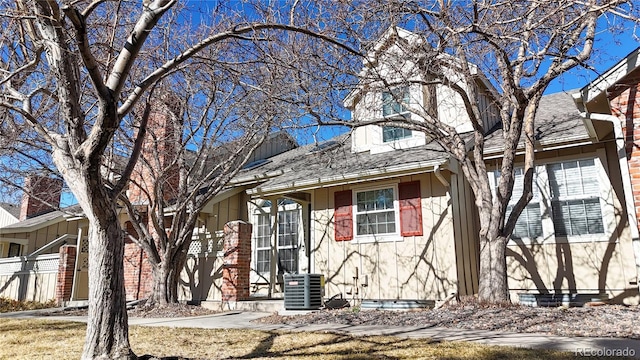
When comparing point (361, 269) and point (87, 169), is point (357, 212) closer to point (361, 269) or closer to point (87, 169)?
point (361, 269)

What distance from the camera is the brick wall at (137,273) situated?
40.5ft

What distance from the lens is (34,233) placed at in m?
19.3

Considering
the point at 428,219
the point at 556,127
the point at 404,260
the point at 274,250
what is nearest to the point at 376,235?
the point at 404,260

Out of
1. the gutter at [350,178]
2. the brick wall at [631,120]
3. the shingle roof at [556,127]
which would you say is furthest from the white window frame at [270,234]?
the brick wall at [631,120]

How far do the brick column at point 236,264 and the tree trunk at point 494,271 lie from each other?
5232mm

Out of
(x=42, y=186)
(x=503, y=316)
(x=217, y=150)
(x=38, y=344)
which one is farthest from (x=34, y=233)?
(x=503, y=316)

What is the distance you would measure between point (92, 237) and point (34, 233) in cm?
1796

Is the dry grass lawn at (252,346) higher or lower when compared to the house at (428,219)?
lower

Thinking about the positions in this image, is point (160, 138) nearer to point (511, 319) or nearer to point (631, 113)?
point (511, 319)

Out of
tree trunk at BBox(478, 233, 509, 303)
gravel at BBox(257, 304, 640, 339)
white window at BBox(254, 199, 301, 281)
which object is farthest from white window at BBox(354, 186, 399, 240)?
tree trunk at BBox(478, 233, 509, 303)

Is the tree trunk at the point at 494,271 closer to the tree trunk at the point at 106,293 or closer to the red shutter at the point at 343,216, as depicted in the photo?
the red shutter at the point at 343,216

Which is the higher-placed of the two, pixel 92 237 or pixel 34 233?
pixel 34 233

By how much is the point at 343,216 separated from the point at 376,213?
0.85m

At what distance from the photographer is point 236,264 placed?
10141 millimetres
